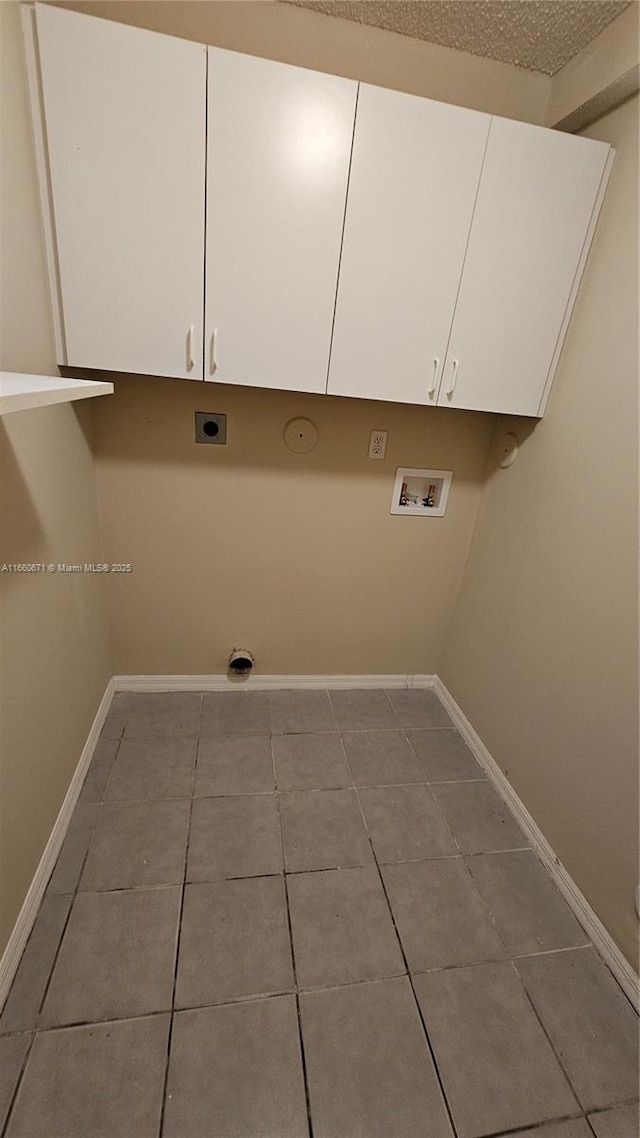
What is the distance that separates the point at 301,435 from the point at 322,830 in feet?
4.91

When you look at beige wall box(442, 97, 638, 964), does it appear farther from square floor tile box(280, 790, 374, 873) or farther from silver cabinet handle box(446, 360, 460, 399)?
square floor tile box(280, 790, 374, 873)

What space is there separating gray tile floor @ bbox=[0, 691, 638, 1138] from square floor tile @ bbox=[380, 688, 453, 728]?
350 mm

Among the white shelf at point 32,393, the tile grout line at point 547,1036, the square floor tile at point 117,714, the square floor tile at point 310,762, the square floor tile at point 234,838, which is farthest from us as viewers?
the square floor tile at point 117,714

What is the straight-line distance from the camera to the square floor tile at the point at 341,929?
3.76 ft

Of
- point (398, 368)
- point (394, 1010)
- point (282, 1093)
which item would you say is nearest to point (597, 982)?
point (394, 1010)

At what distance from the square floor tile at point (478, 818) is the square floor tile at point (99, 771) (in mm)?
1301

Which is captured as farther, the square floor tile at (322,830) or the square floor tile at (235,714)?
the square floor tile at (235,714)

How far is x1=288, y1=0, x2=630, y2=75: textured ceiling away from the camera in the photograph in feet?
3.93

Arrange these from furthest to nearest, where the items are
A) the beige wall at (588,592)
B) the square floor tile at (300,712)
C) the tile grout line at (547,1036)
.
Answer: the square floor tile at (300,712) → the beige wall at (588,592) → the tile grout line at (547,1036)

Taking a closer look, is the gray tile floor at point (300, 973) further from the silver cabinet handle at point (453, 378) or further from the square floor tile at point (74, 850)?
the silver cabinet handle at point (453, 378)

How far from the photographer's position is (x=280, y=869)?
137 cm

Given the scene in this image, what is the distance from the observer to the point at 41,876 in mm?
1229

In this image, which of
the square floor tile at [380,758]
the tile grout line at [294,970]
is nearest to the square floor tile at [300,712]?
the square floor tile at [380,758]

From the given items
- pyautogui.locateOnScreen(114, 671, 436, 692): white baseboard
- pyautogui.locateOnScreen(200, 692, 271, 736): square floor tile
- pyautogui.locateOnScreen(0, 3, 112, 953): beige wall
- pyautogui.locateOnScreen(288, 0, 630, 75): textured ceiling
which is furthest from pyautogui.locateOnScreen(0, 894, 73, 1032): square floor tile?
pyautogui.locateOnScreen(288, 0, 630, 75): textured ceiling
